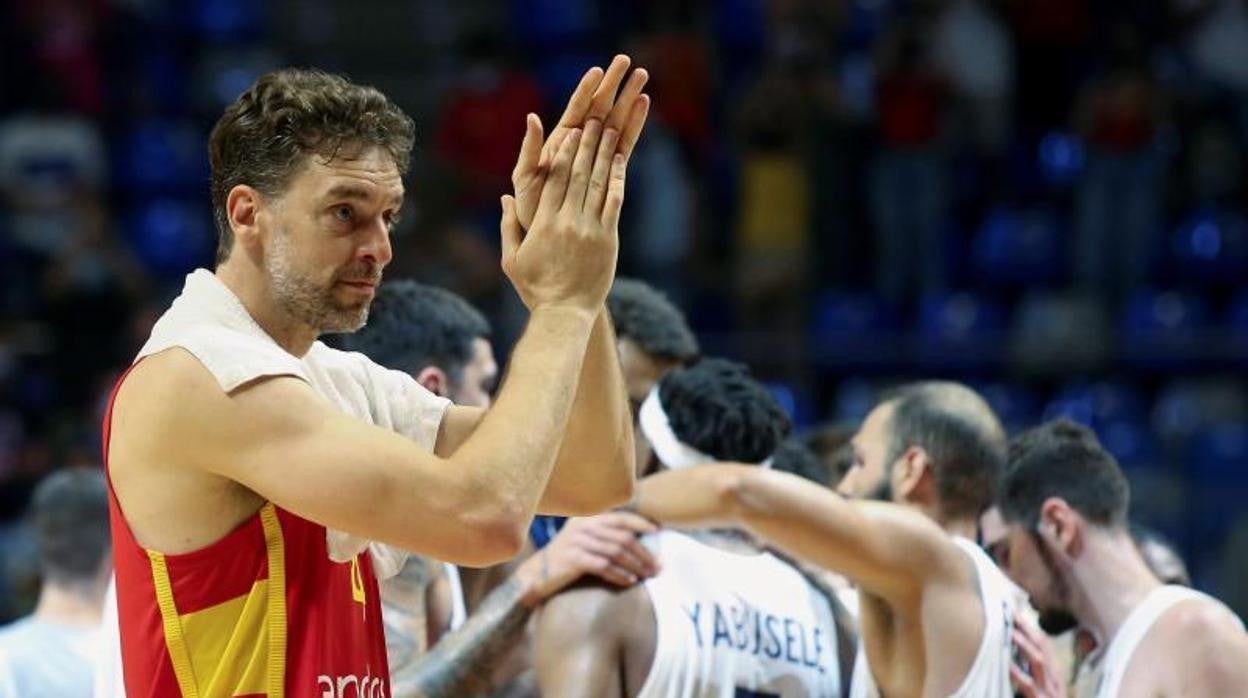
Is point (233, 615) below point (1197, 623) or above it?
above

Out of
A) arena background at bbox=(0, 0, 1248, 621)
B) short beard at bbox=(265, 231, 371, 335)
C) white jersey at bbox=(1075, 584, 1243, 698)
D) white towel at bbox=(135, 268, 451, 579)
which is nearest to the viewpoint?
white towel at bbox=(135, 268, 451, 579)

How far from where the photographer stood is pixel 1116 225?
12141mm

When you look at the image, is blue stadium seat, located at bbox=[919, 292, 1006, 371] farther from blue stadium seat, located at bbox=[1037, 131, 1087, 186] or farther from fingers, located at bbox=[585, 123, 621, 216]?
fingers, located at bbox=[585, 123, 621, 216]

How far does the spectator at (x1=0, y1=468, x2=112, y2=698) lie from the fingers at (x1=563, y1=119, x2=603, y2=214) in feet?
9.40

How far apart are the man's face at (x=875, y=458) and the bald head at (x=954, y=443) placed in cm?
2

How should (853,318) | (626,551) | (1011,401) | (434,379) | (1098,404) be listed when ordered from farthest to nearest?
(853,318) → (1011,401) → (1098,404) → (434,379) → (626,551)

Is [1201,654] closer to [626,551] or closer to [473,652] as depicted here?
[626,551]

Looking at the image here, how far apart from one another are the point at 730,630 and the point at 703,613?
0.26 ft

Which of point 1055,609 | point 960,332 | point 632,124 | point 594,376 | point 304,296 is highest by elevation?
point 632,124

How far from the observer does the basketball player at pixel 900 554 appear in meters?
4.88

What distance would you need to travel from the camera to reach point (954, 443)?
18.3 feet

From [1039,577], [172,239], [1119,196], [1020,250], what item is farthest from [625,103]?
[172,239]

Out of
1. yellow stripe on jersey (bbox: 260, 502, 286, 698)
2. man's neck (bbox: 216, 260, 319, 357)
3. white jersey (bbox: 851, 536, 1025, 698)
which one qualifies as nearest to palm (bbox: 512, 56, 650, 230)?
man's neck (bbox: 216, 260, 319, 357)

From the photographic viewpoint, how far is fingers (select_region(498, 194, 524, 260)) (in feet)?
11.2
